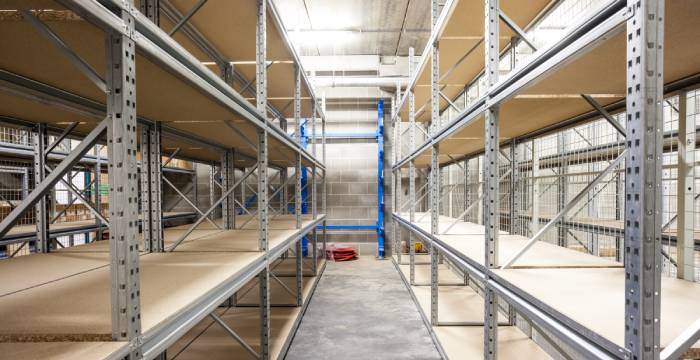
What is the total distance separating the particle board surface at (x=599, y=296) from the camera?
3.54ft

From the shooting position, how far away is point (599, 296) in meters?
1.38

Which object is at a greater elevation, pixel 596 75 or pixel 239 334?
pixel 596 75

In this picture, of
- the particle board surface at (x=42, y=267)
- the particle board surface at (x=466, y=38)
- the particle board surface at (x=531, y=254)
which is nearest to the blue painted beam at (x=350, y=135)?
the particle board surface at (x=466, y=38)

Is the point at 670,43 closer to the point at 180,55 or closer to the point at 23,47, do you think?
the point at 180,55

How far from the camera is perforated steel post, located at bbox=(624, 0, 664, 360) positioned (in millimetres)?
866

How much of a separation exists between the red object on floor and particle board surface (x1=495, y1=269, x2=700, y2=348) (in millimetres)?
5528

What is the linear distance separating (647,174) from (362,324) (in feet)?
11.0

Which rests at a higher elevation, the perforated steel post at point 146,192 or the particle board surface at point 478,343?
the perforated steel post at point 146,192

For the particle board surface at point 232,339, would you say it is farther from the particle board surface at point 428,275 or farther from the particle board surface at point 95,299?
the particle board surface at point 428,275

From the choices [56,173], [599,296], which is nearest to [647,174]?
[599,296]

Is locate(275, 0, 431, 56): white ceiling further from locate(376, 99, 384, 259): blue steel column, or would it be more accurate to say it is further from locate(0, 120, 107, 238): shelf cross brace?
locate(0, 120, 107, 238): shelf cross brace

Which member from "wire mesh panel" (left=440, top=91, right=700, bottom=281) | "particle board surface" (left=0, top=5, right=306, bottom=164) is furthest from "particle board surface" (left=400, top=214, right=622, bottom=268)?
"particle board surface" (left=0, top=5, right=306, bottom=164)

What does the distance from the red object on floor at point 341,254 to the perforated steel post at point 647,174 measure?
6425 millimetres

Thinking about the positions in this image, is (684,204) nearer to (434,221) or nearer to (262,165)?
(434,221)
